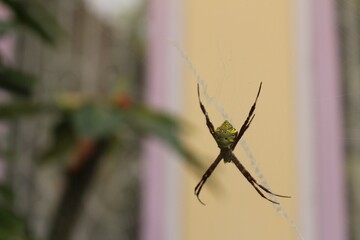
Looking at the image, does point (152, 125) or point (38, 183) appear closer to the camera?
point (152, 125)

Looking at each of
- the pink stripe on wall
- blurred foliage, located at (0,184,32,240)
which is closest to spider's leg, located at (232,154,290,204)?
blurred foliage, located at (0,184,32,240)

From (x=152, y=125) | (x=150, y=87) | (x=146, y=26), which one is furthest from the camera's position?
(x=146, y=26)

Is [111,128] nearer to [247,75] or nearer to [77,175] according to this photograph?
[77,175]

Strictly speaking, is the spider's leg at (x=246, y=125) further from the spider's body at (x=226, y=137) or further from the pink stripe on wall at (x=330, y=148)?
the pink stripe on wall at (x=330, y=148)

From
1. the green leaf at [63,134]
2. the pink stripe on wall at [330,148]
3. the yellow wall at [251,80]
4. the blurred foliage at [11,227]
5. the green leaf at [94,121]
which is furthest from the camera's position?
the pink stripe on wall at [330,148]

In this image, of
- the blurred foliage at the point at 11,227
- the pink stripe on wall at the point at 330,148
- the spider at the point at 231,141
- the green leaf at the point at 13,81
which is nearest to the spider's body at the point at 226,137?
the spider at the point at 231,141

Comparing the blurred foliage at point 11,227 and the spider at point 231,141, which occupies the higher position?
the spider at point 231,141

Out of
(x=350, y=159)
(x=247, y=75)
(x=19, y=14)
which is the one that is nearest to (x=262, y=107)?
(x=247, y=75)

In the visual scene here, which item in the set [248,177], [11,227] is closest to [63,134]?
[11,227]
